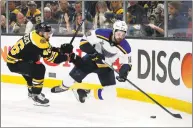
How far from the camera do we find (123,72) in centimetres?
611

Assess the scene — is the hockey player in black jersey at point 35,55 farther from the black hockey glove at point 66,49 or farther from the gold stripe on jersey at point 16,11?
the gold stripe on jersey at point 16,11

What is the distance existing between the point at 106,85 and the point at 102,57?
14.5 inches

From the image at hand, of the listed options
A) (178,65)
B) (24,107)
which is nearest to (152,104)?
(178,65)

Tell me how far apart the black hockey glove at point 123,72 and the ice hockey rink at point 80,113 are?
299 mm

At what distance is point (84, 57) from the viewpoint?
639 centimetres

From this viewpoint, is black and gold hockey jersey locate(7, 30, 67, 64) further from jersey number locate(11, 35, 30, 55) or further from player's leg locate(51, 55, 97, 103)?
player's leg locate(51, 55, 97, 103)

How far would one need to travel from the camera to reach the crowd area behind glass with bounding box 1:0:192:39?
6.00 metres

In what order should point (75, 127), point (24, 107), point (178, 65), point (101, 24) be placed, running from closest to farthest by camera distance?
1. point (75, 127)
2. point (178, 65)
3. point (24, 107)
4. point (101, 24)

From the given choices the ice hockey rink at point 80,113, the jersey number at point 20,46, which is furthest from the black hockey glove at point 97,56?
the jersey number at point 20,46

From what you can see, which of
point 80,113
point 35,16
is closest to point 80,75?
point 80,113

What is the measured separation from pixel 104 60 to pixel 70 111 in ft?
2.29

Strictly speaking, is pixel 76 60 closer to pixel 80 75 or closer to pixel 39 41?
pixel 80 75

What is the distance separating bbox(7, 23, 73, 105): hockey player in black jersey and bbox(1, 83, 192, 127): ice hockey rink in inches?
9.3

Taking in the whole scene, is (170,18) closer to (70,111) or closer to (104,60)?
(104,60)
